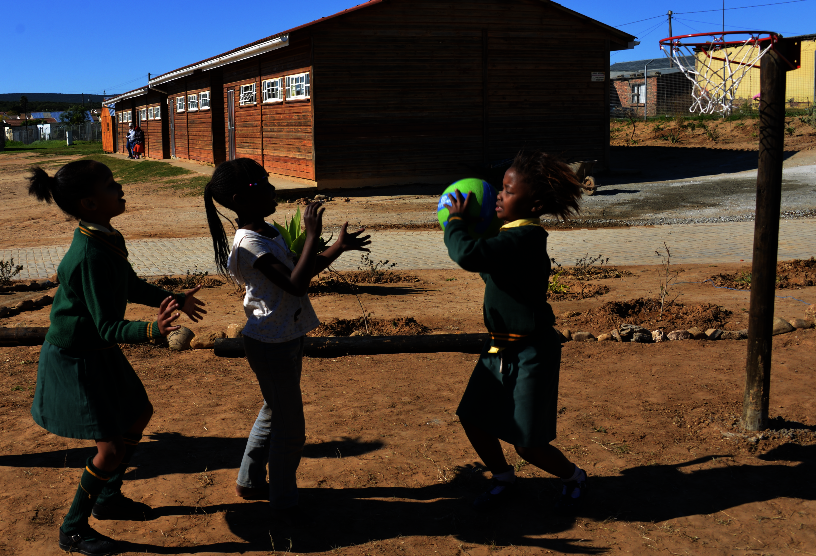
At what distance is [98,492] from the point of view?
3.10m

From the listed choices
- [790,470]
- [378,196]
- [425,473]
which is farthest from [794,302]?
[378,196]

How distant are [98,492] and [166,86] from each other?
113ft

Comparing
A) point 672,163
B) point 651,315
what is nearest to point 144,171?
point 672,163

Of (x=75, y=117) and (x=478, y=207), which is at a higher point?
(x=75, y=117)

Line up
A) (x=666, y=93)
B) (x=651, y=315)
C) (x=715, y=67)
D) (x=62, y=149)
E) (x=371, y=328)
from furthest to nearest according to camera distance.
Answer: (x=62, y=149) → (x=666, y=93) → (x=651, y=315) → (x=371, y=328) → (x=715, y=67)

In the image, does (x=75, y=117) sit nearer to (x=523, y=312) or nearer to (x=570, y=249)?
(x=570, y=249)

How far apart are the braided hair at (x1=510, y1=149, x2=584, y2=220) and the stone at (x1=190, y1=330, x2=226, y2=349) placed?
3705mm

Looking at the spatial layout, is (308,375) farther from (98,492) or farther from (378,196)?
(378,196)

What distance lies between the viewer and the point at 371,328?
6586mm

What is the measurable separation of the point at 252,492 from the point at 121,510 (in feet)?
1.95

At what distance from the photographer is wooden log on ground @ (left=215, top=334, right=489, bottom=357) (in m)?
5.80

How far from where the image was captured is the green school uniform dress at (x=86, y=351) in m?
2.95

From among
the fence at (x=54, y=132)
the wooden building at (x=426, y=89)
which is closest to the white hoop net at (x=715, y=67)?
the wooden building at (x=426, y=89)

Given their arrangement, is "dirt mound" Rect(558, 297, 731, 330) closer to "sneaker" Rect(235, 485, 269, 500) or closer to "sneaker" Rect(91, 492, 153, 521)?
"sneaker" Rect(235, 485, 269, 500)
